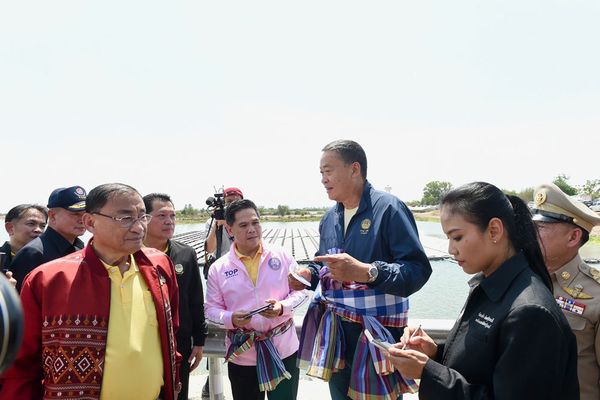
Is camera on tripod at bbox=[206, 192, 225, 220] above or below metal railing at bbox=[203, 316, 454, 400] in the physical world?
above

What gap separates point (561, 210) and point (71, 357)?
2.67 meters

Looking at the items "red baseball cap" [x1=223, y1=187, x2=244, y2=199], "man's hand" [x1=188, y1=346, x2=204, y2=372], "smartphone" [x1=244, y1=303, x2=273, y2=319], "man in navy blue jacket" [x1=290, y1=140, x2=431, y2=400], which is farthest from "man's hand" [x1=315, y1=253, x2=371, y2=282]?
"red baseball cap" [x1=223, y1=187, x2=244, y2=199]

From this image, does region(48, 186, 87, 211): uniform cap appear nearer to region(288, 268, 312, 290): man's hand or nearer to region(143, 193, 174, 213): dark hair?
region(143, 193, 174, 213): dark hair

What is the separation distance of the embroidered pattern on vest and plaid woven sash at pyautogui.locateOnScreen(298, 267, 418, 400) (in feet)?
3.70

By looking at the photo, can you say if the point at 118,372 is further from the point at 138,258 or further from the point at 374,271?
the point at 374,271

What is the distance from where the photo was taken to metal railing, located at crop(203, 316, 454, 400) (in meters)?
2.82

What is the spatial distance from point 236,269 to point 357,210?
1.09 meters

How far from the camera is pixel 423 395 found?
1.39 metres

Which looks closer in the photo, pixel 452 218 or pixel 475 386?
pixel 475 386

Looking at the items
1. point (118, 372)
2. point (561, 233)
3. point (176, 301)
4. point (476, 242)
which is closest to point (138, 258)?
point (176, 301)

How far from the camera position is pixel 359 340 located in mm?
2133

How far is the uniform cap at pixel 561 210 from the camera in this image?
218cm

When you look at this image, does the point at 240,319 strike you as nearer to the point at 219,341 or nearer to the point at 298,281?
the point at 298,281

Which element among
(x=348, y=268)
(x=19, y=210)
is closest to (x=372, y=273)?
(x=348, y=268)
